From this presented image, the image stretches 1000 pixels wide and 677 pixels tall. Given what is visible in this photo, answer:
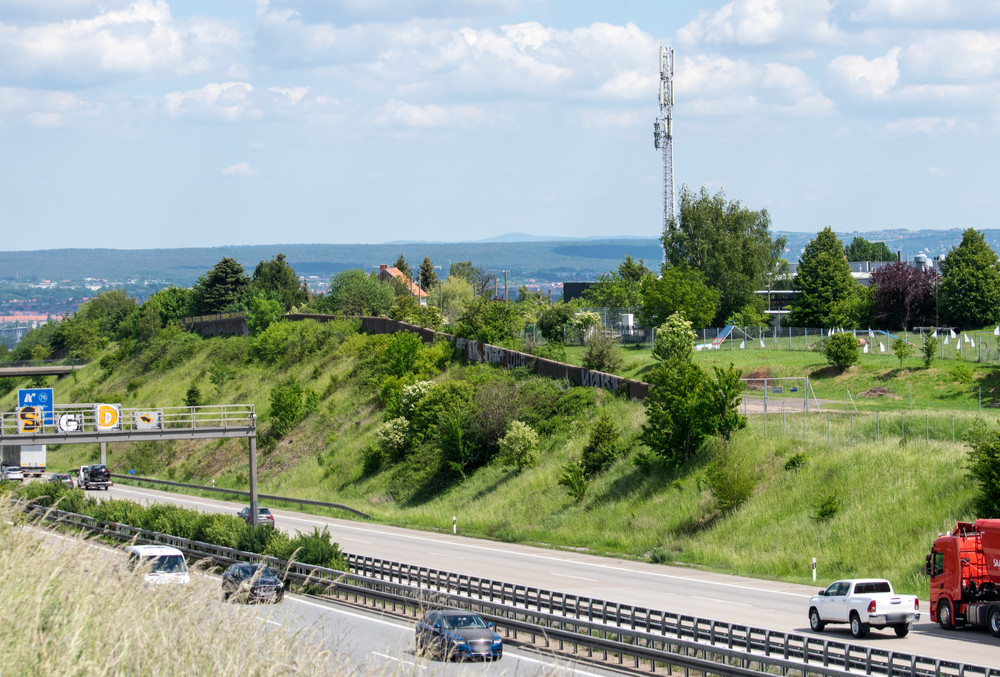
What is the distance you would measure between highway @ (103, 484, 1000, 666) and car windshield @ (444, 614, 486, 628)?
330 inches

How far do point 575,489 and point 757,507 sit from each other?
11133 millimetres

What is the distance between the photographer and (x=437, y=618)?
2264 cm

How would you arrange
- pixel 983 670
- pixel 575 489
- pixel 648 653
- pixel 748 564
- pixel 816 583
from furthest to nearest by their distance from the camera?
pixel 575 489, pixel 748 564, pixel 816 583, pixel 648 653, pixel 983 670

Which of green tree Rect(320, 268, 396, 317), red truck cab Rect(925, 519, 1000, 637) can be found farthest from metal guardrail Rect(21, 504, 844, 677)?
green tree Rect(320, 268, 396, 317)

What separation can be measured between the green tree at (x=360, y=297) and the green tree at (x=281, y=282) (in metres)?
12.3

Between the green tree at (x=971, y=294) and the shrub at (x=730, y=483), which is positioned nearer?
the shrub at (x=730, y=483)

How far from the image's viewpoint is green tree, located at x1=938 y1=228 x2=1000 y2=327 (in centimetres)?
7975

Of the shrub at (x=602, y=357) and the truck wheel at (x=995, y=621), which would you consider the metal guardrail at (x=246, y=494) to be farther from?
the truck wheel at (x=995, y=621)

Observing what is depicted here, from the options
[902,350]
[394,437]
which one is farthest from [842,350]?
[394,437]

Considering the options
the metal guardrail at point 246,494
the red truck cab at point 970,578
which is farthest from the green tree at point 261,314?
the red truck cab at point 970,578

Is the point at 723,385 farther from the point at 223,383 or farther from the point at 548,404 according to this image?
the point at 223,383

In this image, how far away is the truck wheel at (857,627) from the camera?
83.9 ft

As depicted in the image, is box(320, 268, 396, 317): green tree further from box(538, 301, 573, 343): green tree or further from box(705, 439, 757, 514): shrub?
box(705, 439, 757, 514): shrub


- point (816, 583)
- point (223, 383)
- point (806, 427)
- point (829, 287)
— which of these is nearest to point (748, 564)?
point (816, 583)
